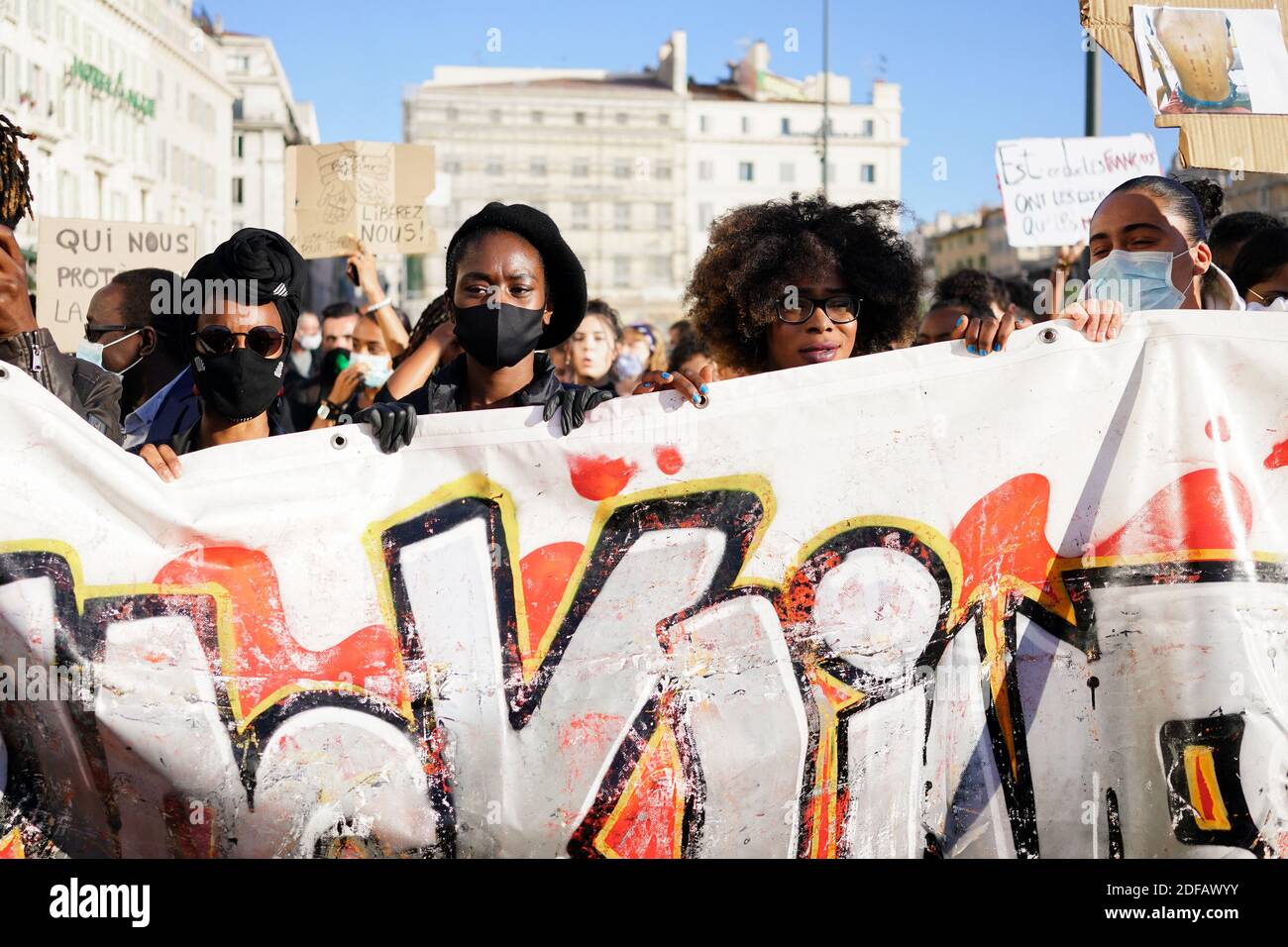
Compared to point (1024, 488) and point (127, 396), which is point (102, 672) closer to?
point (127, 396)

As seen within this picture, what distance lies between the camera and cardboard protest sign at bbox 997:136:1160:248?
24.7ft

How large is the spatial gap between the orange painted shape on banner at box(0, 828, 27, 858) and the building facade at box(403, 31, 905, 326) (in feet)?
270

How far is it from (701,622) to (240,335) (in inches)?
56.2

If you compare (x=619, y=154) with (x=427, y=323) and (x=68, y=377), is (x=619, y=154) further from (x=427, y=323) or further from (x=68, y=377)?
(x=68, y=377)

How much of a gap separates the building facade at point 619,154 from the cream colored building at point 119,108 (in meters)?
20.6

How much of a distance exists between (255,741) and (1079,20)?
3436mm

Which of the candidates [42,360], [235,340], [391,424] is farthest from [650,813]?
[42,360]

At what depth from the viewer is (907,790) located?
10.4 feet

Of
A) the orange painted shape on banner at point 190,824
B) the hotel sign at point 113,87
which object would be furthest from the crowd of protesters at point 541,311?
the hotel sign at point 113,87

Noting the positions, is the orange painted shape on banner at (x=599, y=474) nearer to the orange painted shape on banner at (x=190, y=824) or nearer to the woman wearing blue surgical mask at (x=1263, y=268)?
the orange painted shape on banner at (x=190, y=824)

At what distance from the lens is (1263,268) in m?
4.91

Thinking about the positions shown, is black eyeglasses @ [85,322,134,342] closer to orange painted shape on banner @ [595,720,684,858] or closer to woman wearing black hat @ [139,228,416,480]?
woman wearing black hat @ [139,228,416,480]

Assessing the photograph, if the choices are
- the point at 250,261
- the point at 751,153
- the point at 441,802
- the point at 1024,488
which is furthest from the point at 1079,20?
the point at 751,153

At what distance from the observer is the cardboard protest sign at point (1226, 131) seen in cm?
414
